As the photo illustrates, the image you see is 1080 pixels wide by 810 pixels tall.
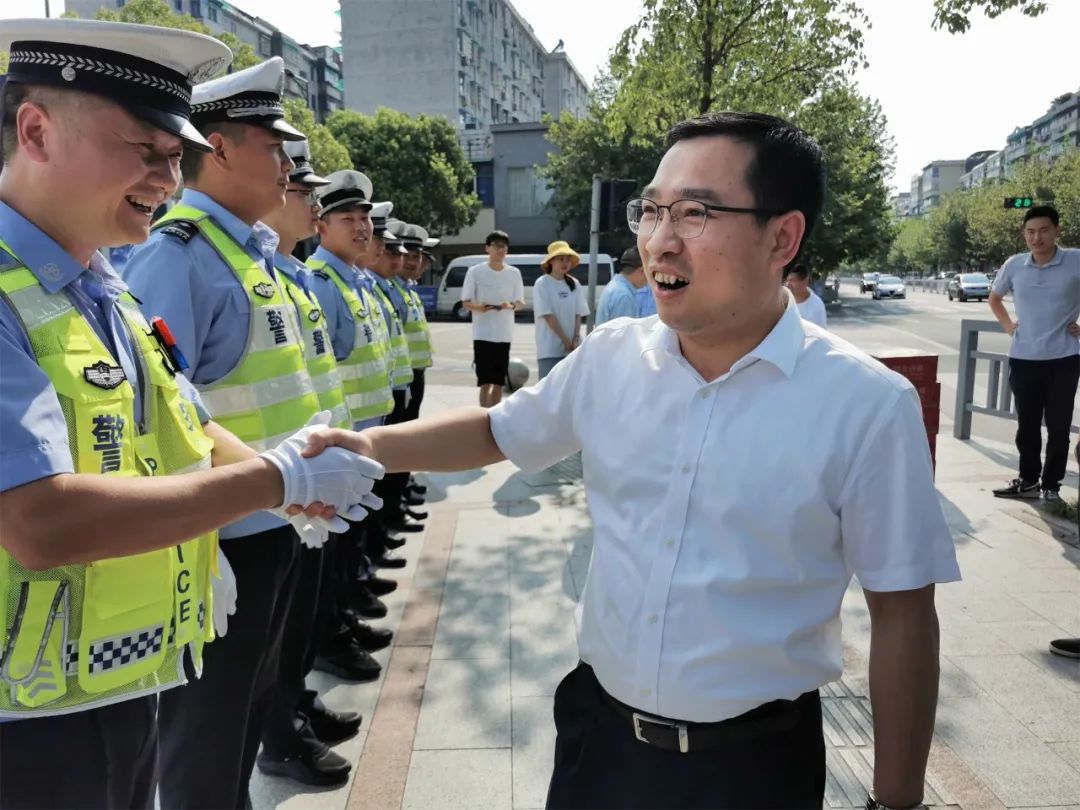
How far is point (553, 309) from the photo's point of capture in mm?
7246

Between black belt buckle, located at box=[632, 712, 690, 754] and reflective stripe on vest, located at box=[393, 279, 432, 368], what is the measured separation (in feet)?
18.5

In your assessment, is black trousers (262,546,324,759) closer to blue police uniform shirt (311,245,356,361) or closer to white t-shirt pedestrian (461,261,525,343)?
blue police uniform shirt (311,245,356,361)

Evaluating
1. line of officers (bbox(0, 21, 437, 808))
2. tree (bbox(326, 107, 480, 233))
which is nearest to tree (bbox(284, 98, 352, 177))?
tree (bbox(326, 107, 480, 233))

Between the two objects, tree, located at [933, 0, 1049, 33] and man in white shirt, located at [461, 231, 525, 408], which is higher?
tree, located at [933, 0, 1049, 33]

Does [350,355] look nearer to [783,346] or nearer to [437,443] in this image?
[437,443]

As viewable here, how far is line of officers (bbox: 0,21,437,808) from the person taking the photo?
1.35 metres

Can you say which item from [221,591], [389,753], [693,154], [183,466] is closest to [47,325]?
[183,466]

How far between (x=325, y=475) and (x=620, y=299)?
4546 millimetres

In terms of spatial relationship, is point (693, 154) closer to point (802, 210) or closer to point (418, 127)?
point (802, 210)

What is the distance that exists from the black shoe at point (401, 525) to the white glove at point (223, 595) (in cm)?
354

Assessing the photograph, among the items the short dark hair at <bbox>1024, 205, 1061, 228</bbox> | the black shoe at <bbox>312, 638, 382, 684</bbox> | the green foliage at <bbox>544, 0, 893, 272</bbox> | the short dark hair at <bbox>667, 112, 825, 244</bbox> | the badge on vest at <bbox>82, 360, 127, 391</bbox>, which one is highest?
the green foliage at <bbox>544, 0, 893, 272</bbox>

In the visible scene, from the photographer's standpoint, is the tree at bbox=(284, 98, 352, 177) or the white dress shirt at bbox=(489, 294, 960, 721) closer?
the white dress shirt at bbox=(489, 294, 960, 721)

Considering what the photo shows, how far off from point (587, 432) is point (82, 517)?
990 millimetres

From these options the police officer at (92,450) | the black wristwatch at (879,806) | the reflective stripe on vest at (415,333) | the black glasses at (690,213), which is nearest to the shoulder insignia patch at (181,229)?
the police officer at (92,450)
